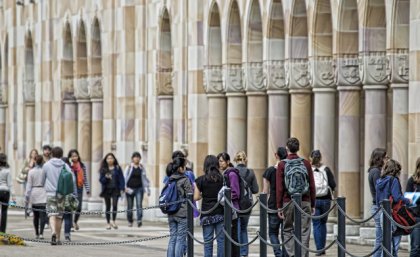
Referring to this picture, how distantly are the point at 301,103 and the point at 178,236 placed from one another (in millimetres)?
11706

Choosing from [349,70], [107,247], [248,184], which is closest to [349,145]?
[349,70]

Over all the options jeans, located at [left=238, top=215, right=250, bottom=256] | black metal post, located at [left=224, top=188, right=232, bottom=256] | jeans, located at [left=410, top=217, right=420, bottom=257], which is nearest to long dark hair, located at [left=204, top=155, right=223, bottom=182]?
black metal post, located at [left=224, top=188, right=232, bottom=256]

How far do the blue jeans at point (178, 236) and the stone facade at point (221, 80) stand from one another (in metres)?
6.29

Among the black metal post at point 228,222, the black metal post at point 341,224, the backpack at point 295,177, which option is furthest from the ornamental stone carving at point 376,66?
the black metal post at point 341,224

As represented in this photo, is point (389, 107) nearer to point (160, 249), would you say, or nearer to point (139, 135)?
point (160, 249)

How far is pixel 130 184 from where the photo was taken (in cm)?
4344

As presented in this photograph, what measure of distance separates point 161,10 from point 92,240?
11193 mm

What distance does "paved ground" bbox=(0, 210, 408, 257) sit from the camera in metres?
33.2

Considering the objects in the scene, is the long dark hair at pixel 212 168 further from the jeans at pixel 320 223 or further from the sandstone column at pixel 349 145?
the sandstone column at pixel 349 145

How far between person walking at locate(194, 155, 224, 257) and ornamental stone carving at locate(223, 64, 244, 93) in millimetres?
14474

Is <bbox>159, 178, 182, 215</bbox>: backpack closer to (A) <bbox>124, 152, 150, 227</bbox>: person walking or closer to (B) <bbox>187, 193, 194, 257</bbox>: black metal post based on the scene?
(B) <bbox>187, 193, 194, 257</bbox>: black metal post

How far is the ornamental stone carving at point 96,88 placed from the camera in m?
54.0

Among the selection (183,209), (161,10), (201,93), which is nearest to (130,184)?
(201,93)

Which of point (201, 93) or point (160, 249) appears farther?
point (201, 93)
